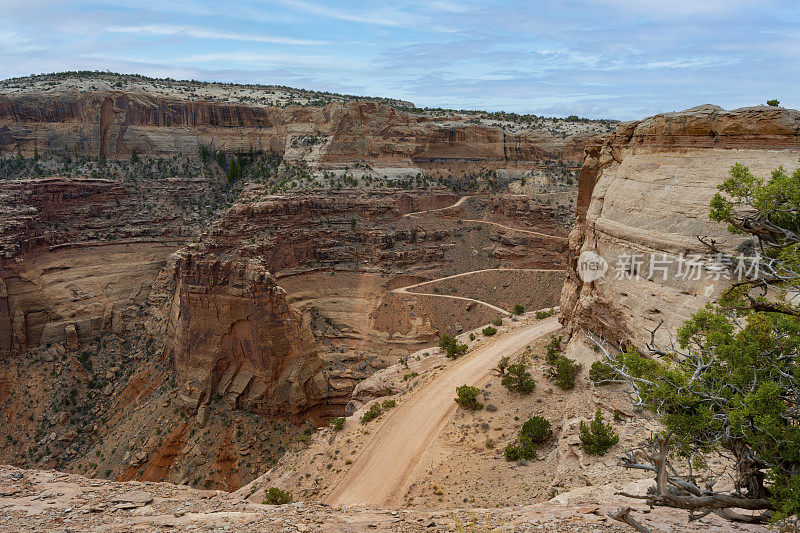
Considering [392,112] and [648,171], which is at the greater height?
[392,112]

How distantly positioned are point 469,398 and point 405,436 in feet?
11.3

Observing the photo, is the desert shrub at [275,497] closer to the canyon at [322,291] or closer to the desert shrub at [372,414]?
the canyon at [322,291]

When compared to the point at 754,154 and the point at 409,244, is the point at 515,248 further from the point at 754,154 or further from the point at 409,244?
the point at 754,154

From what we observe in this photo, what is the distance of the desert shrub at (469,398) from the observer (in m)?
22.3

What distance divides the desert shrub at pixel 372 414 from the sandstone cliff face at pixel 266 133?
139ft

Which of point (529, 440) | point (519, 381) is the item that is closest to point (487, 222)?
point (519, 381)

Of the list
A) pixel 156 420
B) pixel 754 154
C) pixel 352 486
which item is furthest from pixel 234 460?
pixel 754 154

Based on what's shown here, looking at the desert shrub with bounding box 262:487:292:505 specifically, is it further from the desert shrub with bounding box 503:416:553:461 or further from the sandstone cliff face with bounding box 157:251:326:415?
the sandstone cliff face with bounding box 157:251:326:415

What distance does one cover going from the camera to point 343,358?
1556 inches

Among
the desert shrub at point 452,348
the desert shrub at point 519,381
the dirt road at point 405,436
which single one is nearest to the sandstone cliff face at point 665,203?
the desert shrub at point 519,381

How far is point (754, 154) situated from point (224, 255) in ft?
101

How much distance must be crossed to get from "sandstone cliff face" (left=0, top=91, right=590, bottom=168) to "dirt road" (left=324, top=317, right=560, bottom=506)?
40087 mm

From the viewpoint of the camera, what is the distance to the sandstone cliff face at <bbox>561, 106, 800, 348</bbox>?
14000 mm

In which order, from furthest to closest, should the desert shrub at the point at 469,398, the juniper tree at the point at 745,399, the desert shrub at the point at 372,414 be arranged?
1. the desert shrub at the point at 372,414
2. the desert shrub at the point at 469,398
3. the juniper tree at the point at 745,399
